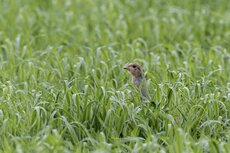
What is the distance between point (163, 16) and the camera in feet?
41.2

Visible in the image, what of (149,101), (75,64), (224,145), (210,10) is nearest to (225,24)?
(210,10)

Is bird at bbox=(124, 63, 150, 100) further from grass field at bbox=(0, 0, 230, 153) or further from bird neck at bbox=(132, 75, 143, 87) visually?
grass field at bbox=(0, 0, 230, 153)

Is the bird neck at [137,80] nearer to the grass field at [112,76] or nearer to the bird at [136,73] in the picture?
the bird at [136,73]

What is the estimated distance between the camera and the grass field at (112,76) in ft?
22.8

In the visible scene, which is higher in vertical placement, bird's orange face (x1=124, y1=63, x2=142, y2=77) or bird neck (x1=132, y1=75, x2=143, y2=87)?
bird's orange face (x1=124, y1=63, x2=142, y2=77)

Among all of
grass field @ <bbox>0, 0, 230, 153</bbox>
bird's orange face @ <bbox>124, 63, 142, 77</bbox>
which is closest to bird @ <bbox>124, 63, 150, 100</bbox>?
bird's orange face @ <bbox>124, 63, 142, 77</bbox>

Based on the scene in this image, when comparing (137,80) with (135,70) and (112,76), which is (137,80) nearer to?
(135,70)

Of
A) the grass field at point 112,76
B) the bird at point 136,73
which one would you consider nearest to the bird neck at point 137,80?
the bird at point 136,73

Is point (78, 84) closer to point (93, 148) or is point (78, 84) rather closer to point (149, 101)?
point (149, 101)

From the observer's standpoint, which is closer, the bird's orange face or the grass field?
the grass field

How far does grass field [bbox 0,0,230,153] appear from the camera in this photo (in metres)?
6.95

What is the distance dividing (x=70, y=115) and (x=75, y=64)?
2077 mm

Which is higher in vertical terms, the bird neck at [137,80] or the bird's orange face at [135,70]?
the bird's orange face at [135,70]

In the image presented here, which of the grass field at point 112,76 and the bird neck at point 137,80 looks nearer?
the grass field at point 112,76
